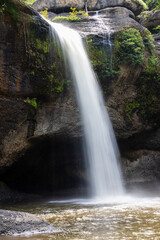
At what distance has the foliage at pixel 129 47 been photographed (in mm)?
10352

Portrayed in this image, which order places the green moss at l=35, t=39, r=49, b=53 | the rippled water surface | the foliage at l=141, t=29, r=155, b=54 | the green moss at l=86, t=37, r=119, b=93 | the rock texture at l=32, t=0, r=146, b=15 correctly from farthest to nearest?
the rock texture at l=32, t=0, r=146, b=15 < the foliage at l=141, t=29, r=155, b=54 < the green moss at l=86, t=37, r=119, b=93 < the green moss at l=35, t=39, r=49, b=53 < the rippled water surface

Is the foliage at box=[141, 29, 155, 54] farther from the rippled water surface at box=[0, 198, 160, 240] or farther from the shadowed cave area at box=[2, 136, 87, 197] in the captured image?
the rippled water surface at box=[0, 198, 160, 240]

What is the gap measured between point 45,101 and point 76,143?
2.57m

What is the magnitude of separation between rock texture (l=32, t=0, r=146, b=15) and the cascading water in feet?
23.9

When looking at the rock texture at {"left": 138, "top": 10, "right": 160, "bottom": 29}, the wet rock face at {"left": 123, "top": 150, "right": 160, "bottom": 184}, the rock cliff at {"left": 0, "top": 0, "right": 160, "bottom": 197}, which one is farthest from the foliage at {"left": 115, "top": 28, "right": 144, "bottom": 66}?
the rock texture at {"left": 138, "top": 10, "right": 160, "bottom": 29}

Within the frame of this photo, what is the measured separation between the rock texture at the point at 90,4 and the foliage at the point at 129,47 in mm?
6582

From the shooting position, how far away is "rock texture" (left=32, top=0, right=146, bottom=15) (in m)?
16.1

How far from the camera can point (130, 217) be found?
189 inches

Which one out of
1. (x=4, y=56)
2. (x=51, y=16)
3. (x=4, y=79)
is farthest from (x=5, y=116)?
(x=51, y=16)

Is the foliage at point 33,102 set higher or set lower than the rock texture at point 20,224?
higher

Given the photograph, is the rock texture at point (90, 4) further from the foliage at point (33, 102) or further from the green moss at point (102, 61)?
the foliage at point (33, 102)

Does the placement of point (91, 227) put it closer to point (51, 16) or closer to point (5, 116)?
point (5, 116)

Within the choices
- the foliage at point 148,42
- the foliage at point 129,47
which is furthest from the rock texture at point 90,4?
the foliage at point 129,47

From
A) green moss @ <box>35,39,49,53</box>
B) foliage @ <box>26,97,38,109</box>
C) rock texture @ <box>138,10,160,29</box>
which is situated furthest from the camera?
rock texture @ <box>138,10,160,29</box>
